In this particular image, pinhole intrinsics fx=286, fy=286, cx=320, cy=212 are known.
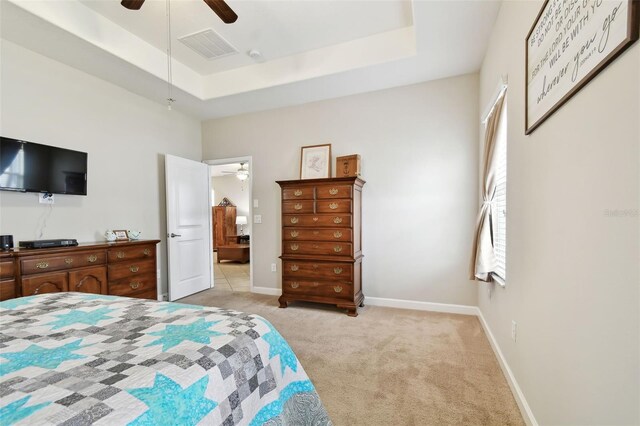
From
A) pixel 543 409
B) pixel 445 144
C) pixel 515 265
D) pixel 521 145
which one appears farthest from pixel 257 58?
pixel 543 409

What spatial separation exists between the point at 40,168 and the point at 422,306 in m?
4.21

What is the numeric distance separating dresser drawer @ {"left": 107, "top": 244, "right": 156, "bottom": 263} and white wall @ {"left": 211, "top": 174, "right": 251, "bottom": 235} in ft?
17.7

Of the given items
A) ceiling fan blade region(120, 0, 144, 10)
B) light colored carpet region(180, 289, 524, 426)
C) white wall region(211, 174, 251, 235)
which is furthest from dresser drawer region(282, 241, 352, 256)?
white wall region(211, 174, 251, 235)

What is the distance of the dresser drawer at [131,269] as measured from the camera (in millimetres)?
2889

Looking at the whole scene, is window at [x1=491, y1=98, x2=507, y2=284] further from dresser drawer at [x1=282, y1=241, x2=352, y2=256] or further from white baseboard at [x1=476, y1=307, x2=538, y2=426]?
dresser drawer at [x1=282, y1=241, x2=352, y2=256]

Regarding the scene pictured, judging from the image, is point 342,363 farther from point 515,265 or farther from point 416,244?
point 416,244

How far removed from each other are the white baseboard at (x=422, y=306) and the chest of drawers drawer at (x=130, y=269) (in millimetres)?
2653

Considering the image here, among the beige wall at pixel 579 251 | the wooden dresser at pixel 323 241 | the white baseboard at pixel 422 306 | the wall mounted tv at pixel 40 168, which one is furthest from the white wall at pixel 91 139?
the beige wall at pixel 579 251

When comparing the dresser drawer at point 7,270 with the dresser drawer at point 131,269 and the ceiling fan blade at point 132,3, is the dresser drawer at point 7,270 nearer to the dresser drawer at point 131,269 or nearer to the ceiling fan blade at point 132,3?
the dresser drawer at point 131,269

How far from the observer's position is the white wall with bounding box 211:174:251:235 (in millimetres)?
8789

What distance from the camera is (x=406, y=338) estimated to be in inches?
106

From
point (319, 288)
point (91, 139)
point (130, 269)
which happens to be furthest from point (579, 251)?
point (91, 139)

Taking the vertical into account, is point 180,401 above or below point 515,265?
below

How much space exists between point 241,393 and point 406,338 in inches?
84.0
